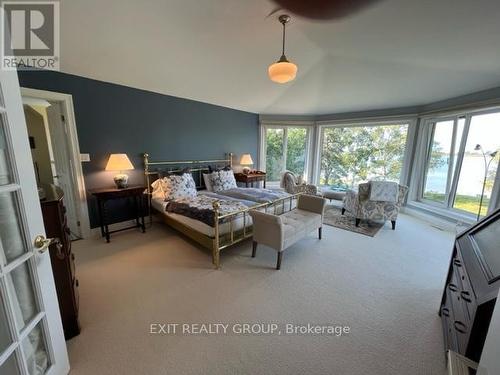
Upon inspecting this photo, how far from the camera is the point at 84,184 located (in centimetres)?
332

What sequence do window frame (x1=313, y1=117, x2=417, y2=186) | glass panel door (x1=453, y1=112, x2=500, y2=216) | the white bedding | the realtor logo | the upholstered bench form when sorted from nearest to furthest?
the realtor logo, the upholstered bench, the white bedding, glass panel door (x1=453, y1=112, x2=500, y2=216), window frame (x1=313, y1=117, x2=417, y2=186)

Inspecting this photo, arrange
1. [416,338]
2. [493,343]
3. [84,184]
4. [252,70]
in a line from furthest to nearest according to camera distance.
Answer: [252,70]
[84,184]
[416,338]
[493,343]

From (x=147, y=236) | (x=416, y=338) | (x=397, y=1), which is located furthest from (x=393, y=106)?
(x=147, y=236)

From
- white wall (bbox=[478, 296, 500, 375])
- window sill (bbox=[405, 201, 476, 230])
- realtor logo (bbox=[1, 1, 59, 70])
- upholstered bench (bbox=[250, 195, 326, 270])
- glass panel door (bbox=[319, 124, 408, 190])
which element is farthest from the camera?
glass panel door (bbox=[319, 124, 408, 190])

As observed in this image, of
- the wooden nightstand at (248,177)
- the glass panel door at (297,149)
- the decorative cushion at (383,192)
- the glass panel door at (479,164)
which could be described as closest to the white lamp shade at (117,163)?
the wooden nightstand at (248,177)

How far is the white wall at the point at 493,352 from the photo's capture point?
83 cm

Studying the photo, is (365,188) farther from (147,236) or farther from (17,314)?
(17,314)

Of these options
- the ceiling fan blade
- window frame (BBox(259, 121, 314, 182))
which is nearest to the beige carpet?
the ceiling fan blade

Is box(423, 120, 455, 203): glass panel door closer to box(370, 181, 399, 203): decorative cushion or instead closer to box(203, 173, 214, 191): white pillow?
box(370, 181, 399, 203): decorative cushion

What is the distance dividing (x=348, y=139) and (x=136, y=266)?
588cm

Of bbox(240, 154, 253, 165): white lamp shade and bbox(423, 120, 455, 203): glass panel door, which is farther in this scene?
bbox(240, 154, 253, 165): white lamp shade

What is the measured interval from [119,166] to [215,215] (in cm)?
193

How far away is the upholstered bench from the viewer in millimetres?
2607

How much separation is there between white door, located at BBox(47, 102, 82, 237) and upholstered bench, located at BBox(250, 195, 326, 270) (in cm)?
285
